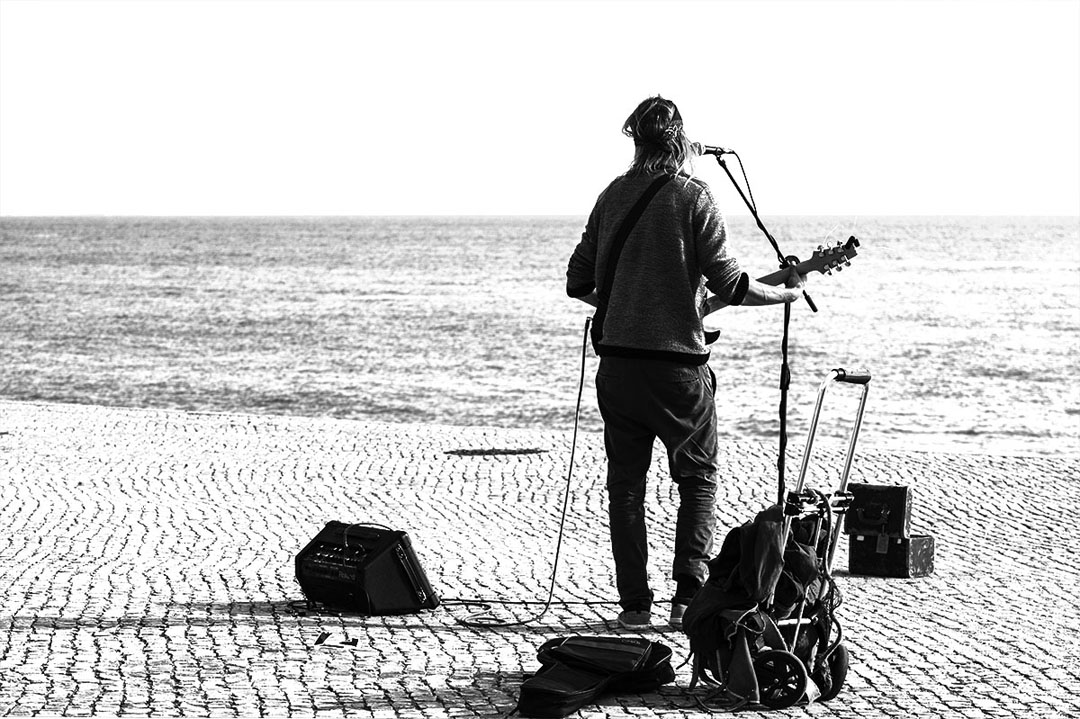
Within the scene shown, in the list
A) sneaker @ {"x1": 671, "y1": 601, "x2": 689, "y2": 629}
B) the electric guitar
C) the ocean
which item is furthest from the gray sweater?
sneaker @ {"x1": 671, "y1": 601, "x2": 689, "y2": 629}

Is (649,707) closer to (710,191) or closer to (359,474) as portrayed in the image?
(710,191)

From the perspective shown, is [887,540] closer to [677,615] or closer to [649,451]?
[677,615]

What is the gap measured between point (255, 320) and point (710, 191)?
133 ft

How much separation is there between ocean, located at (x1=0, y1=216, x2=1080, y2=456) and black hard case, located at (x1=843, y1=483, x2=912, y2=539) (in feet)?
4.84

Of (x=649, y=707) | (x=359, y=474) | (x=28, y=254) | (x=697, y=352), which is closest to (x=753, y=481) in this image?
(x=359, y=474)

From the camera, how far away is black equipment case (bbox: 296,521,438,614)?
6.50 m

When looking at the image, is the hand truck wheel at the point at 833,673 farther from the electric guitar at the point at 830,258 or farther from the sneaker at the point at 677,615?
the electric guitar at the point at 830,258

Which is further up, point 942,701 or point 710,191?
point 710,191

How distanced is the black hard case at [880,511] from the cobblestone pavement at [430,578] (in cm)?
28

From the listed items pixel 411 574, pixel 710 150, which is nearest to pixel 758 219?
pixel 710 150

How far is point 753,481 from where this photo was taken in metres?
11.8

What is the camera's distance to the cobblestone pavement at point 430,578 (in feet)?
17.4

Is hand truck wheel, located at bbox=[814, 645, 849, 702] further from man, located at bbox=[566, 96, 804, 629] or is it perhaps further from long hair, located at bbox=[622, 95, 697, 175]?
long hair, located at bbox=[622, 95, 697, 175]

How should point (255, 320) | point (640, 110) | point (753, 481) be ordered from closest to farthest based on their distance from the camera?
point (640, 110)
point (753, 481)
point (255, 320)
